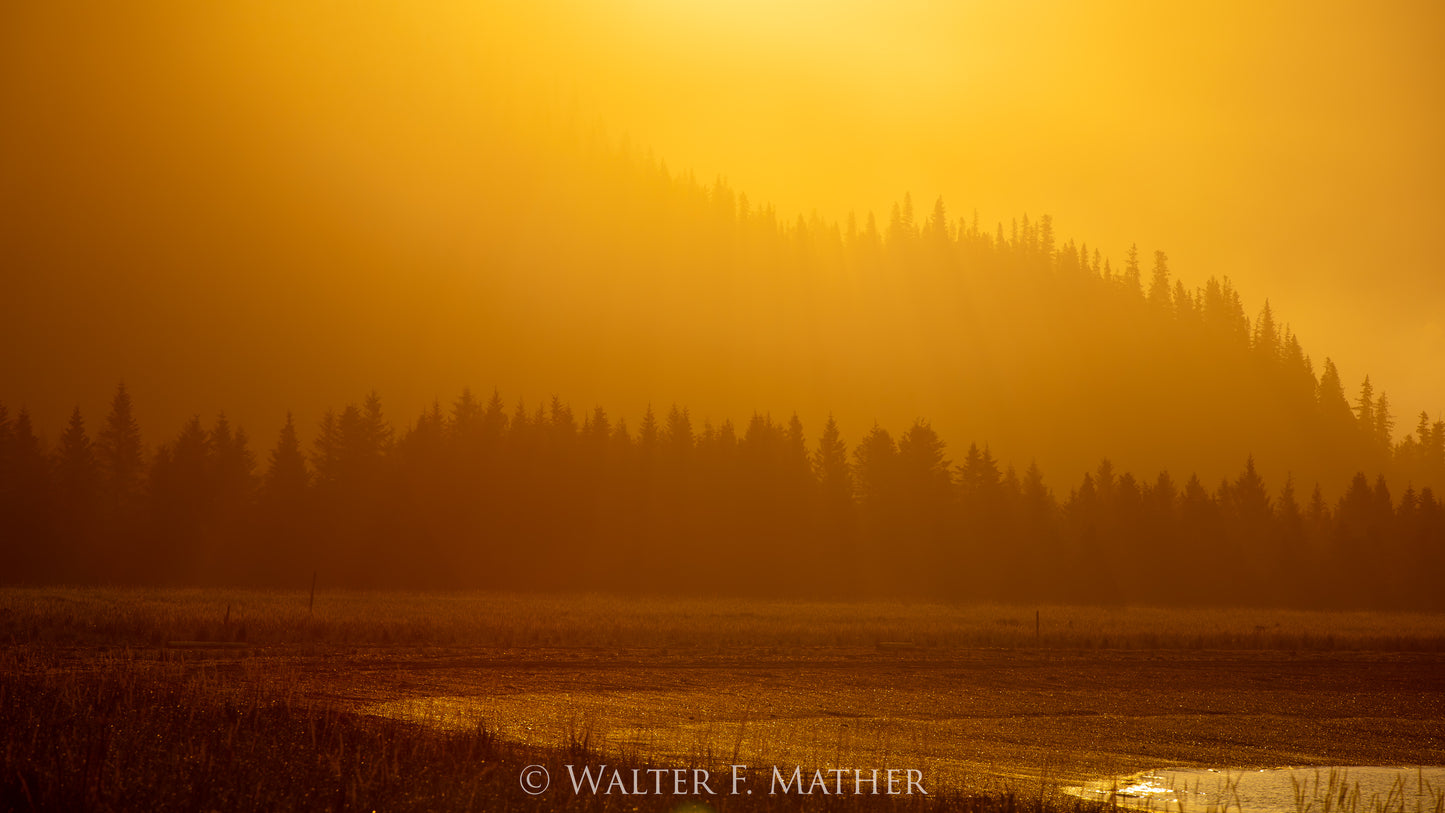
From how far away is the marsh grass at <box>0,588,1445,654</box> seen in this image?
38094mm

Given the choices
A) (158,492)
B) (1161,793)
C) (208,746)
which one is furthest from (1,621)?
(158,492)

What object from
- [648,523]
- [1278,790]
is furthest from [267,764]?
[648,523]

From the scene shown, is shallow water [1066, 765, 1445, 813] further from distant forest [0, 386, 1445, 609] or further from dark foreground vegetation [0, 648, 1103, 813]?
distant forest [0, 386, 1445, 609]

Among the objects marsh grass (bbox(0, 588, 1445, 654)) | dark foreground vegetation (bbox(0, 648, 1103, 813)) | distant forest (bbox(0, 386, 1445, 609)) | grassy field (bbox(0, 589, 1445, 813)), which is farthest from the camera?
distant forest (bbox(0, 386, 1445, 609))

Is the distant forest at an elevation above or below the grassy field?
above

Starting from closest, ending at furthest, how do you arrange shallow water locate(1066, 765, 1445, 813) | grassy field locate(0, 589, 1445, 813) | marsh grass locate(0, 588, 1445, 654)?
grassy field locate(0, 589, 1445, 813), shallow water locate(1066, 765, 1445, 813), marsh grass locate(0, 588, 1445, 654)

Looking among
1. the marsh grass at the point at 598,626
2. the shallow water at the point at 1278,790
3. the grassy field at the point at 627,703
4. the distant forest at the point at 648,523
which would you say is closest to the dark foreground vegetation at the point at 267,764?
the grassy field at the point at 627,703

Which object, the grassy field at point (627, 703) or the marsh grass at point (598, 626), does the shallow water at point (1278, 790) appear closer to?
the grassy field at point (627, 703)

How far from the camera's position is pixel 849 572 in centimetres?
9338

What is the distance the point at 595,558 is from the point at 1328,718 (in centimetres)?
6579

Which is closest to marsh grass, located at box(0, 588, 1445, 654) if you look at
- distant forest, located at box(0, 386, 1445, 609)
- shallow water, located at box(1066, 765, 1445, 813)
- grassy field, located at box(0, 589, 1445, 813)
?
grassy field, located at box(0, 589, 1445, 813)

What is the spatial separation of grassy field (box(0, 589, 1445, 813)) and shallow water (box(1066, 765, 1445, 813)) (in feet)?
2.76

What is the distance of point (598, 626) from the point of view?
4544 centimetres

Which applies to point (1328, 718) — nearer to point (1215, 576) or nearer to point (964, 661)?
point (964, 661)
